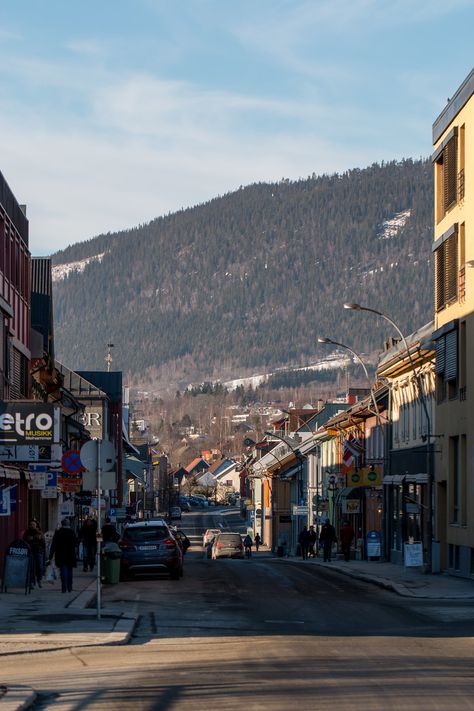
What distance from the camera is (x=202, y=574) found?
42625mm

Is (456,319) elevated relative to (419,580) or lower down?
elevated

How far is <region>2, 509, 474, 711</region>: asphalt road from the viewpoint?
13.6 m

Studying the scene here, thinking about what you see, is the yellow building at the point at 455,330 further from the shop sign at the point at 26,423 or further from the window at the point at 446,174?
the shop sign at the point at 26,423

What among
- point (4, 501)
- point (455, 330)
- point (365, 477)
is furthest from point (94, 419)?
point (4, 501)

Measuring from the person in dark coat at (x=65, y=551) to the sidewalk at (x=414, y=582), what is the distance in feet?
26.1

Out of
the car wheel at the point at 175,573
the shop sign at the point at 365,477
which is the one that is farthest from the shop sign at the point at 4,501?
the shop sign at the point at 365,477

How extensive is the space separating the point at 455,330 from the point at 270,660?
88.8ft

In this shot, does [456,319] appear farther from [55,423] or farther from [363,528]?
[363,528]

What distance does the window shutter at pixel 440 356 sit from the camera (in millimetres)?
44594

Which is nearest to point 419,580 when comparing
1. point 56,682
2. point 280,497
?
point 56,682

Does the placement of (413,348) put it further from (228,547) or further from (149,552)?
(228,547)

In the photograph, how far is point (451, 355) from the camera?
4338cm

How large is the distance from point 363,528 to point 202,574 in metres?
24.8

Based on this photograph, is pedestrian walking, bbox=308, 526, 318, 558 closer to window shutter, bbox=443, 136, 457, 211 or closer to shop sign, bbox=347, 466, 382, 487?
shop sign, bbox=347, 466, 382, 487
